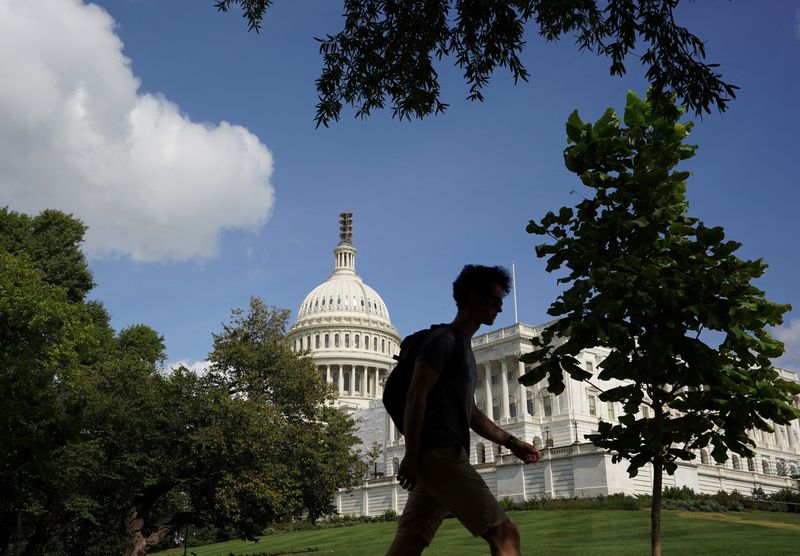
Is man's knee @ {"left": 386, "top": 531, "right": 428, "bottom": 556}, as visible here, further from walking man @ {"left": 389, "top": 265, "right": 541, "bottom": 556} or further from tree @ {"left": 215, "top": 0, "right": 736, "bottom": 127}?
tree @ {"left": 215, "top": 0, "right": 736, "bottom": 127}

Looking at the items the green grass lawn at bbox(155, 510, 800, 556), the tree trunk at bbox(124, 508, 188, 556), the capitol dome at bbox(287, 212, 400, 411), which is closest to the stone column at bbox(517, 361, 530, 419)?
the green grass lawn at bbox(155, 510, 800, 556)

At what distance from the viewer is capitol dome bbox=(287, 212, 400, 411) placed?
456 feet

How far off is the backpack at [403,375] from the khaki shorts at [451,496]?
15.0 inches

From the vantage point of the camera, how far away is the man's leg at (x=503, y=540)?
16.2 feet

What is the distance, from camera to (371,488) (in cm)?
7062

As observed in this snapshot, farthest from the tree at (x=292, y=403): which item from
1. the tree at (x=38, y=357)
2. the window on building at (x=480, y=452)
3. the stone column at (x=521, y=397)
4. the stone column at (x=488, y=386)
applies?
the stone column at (x=488, y=386)

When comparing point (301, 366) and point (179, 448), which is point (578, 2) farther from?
point (301, 366)

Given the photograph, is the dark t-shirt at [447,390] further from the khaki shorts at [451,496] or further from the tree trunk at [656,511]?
the tree trunk at [656,511]

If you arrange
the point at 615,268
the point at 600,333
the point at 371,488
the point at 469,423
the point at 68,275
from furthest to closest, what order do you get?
the point at 371,488 < the point at 68,275 < the point at 615,268 < the point at 600,333 < the point at 469,423

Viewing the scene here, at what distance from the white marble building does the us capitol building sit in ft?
0.32

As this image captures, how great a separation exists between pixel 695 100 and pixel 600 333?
324 cm

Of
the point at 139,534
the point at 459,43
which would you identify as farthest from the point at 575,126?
the point at 139,534

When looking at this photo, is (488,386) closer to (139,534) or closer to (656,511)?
(139,534)

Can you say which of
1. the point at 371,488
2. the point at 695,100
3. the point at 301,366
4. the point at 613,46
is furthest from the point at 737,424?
the point at 371,488
